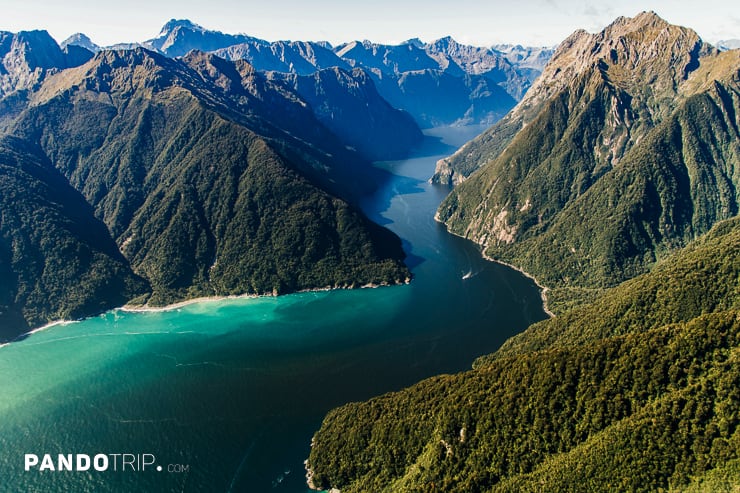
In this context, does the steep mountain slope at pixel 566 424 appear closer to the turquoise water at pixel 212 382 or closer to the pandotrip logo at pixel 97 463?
the turquoise water at pixel 212 382

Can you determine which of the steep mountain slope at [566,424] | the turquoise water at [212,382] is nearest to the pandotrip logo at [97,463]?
the turquoise water at [212,382]

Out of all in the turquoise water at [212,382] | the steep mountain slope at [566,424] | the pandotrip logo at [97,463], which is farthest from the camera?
the turquoise water at [212,382]

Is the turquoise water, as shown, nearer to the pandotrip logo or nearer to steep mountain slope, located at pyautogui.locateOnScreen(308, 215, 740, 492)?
the pandotrip logo

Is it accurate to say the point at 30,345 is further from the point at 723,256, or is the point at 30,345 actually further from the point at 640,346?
the point at 723,256

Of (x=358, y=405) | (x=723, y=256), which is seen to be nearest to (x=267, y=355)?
(x=358, y=405)

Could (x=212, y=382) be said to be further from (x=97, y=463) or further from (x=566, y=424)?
(x=566, y=424)

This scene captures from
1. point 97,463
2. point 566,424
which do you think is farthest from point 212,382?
point 566,424

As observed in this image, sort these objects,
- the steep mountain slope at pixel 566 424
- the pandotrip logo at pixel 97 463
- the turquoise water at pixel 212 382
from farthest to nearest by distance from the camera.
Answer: the turquoise water at pixel 212 382 → the pandotrip logo at pixel 97 463 → the steep mountain slope at pixel 566 424
